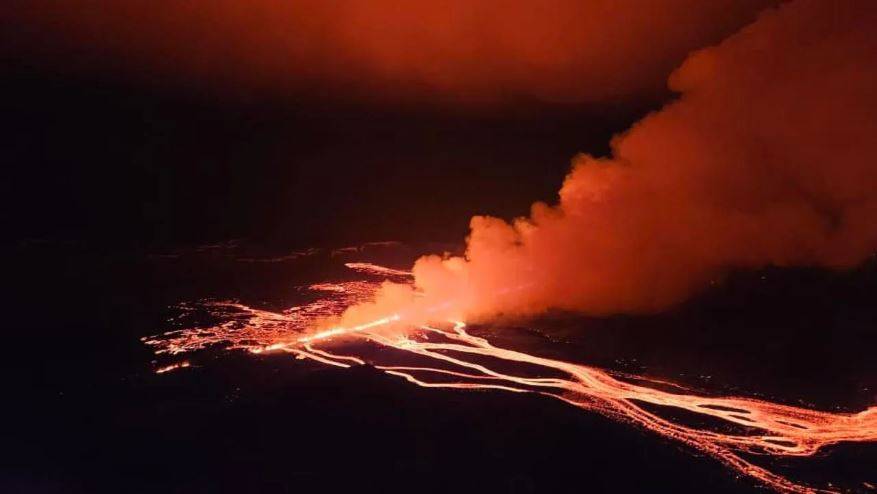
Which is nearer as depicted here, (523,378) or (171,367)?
(523,378)

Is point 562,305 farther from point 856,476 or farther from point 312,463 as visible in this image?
point 312,463

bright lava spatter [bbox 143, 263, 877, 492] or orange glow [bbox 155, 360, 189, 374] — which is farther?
orange glow [bbox 155, 360, 189, 374]

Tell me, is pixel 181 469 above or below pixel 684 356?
below

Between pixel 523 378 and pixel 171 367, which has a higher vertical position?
pixel 523 378

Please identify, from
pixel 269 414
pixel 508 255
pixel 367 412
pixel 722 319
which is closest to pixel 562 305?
pixel 508 255

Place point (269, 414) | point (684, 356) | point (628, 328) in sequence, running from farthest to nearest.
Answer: point (628, 328)
point (684, 356)
point (269, 414)

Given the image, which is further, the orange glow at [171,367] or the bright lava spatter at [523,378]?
the orange glow at [171,367]

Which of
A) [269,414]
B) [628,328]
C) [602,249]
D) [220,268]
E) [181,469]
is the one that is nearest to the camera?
[181,469]

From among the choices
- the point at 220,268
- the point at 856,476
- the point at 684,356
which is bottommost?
the point at 856,476
